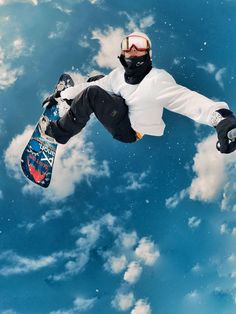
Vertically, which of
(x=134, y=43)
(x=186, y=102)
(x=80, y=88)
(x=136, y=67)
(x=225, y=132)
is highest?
(x=80, y=88)

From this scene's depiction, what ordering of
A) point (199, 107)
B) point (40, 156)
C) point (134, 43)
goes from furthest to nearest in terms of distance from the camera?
1. point (40, 156)
2. point (134, 43)
3. point (199, 107)

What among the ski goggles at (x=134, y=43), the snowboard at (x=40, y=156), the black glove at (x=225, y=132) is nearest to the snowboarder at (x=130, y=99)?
the ski goggles at (x=134, y=43)

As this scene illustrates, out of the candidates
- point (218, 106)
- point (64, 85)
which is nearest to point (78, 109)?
point (218, 106)

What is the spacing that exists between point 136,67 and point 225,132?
6.46ft

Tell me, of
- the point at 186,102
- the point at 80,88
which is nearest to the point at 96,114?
the point at 80,88

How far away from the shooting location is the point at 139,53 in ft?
19.7

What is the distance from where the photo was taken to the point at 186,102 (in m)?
5.39

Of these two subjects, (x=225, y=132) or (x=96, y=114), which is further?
(x=96, y=114)

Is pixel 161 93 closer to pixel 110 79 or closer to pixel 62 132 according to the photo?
pixel 110 79

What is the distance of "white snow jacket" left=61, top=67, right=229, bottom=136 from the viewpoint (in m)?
5.18

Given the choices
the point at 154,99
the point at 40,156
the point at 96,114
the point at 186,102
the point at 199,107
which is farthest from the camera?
the point at 40,156

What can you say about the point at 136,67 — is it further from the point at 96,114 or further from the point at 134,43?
the point at 96,114

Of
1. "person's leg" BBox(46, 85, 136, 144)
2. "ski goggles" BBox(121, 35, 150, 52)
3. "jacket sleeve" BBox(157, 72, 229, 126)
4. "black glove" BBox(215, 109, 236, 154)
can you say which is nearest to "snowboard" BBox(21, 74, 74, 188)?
"person's leg" BBox(46, 85, 136, 144)

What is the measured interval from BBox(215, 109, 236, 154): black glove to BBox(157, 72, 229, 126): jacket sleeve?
0.72 ft
